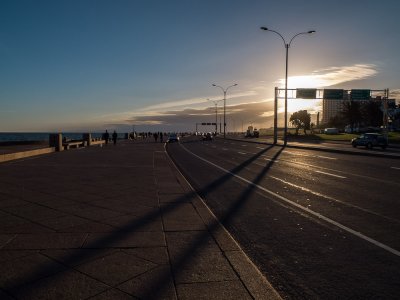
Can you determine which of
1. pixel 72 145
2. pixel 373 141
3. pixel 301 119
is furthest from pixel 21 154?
pixel 301 119

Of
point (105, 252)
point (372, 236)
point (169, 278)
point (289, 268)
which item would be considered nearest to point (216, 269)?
point (169, 278)

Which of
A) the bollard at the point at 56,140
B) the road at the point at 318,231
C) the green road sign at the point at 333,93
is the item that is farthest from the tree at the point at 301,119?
the road at the point at 318,231

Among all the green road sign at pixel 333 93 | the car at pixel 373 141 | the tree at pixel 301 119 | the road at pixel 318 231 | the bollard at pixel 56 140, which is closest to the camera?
the road at pixel 318 231

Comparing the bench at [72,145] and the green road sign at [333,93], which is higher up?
the green road sign at [333,93]

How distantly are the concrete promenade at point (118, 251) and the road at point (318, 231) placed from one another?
480mm

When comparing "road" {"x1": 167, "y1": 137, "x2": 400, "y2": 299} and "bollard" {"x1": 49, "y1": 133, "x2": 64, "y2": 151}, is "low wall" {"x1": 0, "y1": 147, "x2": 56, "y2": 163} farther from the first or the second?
"road" {"x1": 167, "y1": 137, "x2": 400, "y2": 299}

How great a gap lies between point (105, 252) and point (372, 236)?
14.3 feet

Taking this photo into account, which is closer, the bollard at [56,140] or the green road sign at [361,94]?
the bollard at [56,140]

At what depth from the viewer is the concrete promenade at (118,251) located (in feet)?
13.7

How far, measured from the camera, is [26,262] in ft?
16.1

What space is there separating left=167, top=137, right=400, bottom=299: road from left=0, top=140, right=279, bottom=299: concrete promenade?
48 centimetres

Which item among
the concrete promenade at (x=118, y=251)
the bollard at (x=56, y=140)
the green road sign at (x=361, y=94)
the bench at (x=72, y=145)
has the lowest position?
the bench at (x=72, y=145)

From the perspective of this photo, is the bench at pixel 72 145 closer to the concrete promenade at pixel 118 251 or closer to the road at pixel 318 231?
the road at pixel 318 231

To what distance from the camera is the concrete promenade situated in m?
4.18
